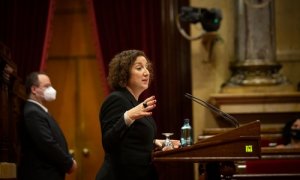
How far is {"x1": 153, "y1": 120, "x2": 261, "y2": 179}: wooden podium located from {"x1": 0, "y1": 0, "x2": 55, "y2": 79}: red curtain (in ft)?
12.8

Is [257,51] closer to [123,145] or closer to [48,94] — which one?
[48,94]

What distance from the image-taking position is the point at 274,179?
425cm

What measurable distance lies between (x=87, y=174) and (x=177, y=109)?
1.31 metres

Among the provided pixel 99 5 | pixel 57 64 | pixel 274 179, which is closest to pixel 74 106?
pixel 57 64

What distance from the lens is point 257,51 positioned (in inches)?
228

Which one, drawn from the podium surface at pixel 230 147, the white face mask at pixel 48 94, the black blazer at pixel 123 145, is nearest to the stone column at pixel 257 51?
the white face mask at pixel 48 94

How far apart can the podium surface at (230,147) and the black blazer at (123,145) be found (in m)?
0.30

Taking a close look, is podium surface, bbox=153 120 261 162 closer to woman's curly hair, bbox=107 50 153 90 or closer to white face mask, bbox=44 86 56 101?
woman's curly hair, bbox=107 50 153 90

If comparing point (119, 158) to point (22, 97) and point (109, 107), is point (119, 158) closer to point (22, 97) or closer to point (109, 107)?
point (109, 107)

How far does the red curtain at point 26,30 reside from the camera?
613 cm

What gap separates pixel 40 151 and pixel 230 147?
2.11 meters

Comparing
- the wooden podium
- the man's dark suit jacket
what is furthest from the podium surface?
the man's dark suit jacket

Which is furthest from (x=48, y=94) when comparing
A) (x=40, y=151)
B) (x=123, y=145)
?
(x=123, y=145)

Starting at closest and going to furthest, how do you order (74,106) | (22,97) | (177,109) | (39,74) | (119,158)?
1. (119,158)
2. (39,74)
3. (22,97)
4. (177,109)
5. (74,106)
